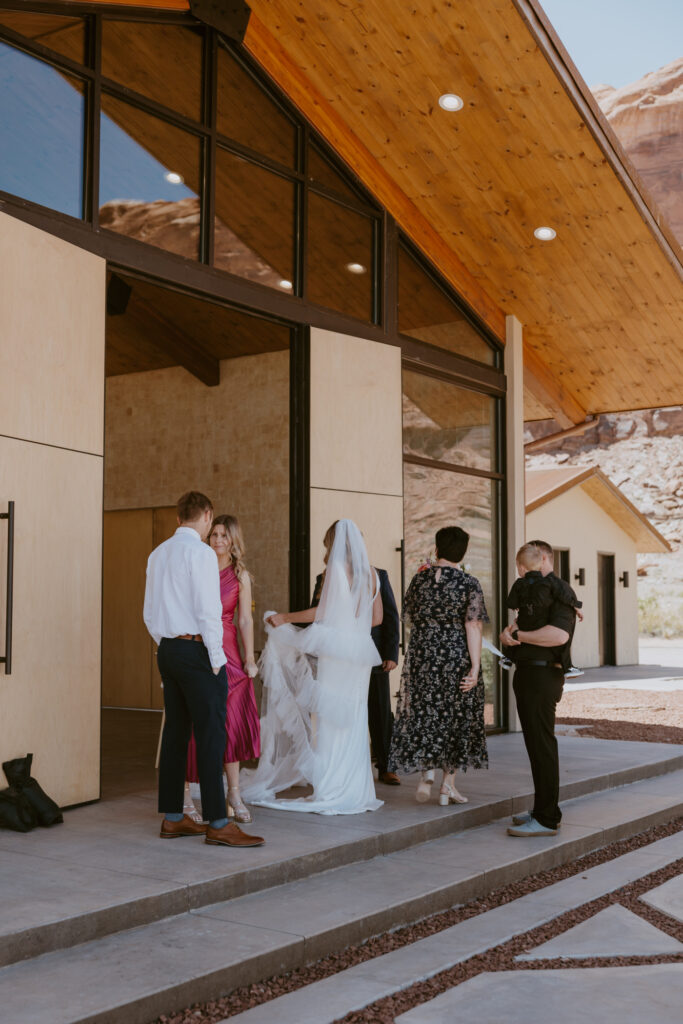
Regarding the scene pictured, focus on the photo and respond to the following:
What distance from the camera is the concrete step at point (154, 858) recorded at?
3.59 meters

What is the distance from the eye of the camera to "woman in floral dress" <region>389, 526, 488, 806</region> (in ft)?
18.8

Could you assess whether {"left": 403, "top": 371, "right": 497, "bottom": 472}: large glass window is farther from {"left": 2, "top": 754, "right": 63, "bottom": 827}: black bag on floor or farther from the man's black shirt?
{"left": 2, "top": 754, "right": 63, "bottom": 827}: black bag on floor

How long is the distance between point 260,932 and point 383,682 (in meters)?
2.98

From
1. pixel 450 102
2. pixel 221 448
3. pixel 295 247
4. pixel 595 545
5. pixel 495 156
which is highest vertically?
pixel 450 102

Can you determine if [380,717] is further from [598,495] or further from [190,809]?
[598,495]

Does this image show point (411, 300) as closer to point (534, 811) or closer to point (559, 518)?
point (534, 811)

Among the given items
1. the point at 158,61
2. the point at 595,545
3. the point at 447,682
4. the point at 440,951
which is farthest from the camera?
the point at 595,545

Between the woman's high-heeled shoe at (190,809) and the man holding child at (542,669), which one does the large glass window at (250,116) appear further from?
the woman's high-heeled shoe at (190,809)

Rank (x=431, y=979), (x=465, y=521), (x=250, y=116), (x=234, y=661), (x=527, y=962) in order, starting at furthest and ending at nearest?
1. (x=465, y=521)
2. (x=250, y=116)
3. (x=234, y=661)
4. (x=527, y=962)
5. (x=431, y=979)

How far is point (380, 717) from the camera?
21.4 feet

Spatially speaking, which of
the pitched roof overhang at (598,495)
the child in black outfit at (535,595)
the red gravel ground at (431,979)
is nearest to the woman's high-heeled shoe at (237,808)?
the red gravel ground at (431,979)

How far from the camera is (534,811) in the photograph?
18.1 feet

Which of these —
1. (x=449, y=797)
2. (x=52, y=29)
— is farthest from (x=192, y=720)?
(x=52, y=29)

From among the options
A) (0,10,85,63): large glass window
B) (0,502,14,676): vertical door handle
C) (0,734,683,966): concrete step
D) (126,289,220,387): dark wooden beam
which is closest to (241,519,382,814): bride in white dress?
(0,734,683,966): concrete step
